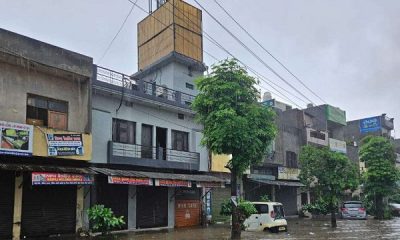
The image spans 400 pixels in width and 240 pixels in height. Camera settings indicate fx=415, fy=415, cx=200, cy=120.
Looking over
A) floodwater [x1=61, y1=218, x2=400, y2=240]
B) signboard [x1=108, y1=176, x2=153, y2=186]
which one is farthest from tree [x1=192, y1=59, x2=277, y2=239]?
signboard [x1=108, y1=176, x2=153, y2=186]

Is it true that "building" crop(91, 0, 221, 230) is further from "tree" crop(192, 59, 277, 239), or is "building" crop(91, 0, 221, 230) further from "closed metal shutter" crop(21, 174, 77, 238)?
"tree" crop(192, 59, 277, 239)

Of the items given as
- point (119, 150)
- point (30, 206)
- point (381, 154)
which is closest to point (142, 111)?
point (119, 150)

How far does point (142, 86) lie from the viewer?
971 inches

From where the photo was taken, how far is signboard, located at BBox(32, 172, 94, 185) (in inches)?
675

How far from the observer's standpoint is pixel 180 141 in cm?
2706

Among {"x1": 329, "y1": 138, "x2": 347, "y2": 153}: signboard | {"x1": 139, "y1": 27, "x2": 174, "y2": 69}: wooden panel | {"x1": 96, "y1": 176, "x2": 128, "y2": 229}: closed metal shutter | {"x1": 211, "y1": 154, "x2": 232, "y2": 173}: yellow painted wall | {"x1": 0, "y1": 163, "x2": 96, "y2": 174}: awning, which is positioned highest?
{"x1": 139, "y1": 27, "x2": 174, "y2": 69}: wooden panel

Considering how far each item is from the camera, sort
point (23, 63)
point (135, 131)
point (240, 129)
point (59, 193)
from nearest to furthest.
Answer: point (240, 129), point (23, 63), point (59, 193), point (135, 131)

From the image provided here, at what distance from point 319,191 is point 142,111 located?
11925mm

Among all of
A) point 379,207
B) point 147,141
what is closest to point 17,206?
point 147,141

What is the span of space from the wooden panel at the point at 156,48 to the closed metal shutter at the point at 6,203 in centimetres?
1680

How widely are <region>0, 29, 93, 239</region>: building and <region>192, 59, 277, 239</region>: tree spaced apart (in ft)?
20.6

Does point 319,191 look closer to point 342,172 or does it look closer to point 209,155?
point 342,172

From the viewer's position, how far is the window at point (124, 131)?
2306 cm

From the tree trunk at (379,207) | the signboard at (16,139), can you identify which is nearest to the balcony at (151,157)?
the signboard at (16,139)
